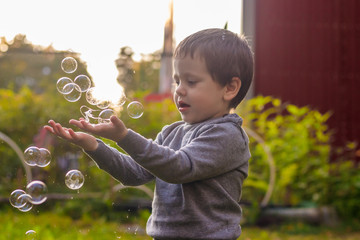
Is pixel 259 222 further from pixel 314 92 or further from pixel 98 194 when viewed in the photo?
pixel 314 92

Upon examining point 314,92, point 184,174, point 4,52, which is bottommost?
point 314,92

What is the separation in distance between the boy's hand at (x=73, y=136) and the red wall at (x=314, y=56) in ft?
16.4

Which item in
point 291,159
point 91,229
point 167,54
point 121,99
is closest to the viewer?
point 121,99

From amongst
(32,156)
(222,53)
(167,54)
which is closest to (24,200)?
(32,156)

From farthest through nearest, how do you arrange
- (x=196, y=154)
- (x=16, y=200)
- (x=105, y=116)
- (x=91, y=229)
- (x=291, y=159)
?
(x=291, y=159)
(x=91, y=229)
(x=16, y=200)
(x=105, y=116)
(x=196, y=154)

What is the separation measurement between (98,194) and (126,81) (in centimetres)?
120

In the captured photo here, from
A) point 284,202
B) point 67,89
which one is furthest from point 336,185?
point 67,89

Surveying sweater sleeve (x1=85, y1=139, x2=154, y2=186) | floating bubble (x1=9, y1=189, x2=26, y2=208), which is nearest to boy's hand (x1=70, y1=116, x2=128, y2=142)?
sweater sleeve (x1=85, y1=139, x2=154, y2=186)

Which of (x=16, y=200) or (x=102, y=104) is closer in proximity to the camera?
(x=102, y=104)

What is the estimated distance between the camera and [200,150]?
1887 mm

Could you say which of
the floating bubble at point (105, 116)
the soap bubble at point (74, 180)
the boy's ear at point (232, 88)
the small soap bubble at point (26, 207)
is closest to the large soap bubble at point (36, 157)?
the soap bubble at point (74, 180)

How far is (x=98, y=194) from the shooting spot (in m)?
5.17

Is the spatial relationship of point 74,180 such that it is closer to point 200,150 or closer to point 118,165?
point 118,165

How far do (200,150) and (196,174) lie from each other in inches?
3.1
